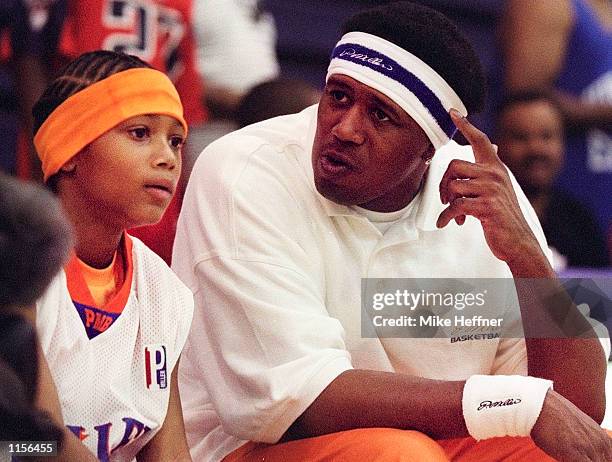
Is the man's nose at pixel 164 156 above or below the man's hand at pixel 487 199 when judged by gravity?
above

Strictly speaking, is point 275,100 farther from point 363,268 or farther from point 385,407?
point 385,407

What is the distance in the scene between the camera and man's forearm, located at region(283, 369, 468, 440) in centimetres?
171

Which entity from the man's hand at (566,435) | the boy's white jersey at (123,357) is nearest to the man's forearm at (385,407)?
the man's hand at (566,435)

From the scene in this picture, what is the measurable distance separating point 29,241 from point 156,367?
507 mm

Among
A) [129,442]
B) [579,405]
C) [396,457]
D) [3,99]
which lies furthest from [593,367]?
[3,99]

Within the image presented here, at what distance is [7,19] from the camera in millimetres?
2074

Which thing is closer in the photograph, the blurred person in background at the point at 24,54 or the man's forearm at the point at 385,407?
the man's forearm at the point at 385,407

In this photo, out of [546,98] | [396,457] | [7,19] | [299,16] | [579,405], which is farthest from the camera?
[546,98]

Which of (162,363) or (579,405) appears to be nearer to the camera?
(162,363)

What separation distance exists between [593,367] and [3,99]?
1.05 meters

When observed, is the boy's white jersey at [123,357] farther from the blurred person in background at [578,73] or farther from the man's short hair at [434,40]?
the blurred person in background at [578,73]

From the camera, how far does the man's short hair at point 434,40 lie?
1.81 metres

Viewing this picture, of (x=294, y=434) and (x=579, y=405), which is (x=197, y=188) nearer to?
(x=294, y=434)

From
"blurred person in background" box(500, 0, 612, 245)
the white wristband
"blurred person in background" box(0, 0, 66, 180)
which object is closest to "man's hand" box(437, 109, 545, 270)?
the white wristband
